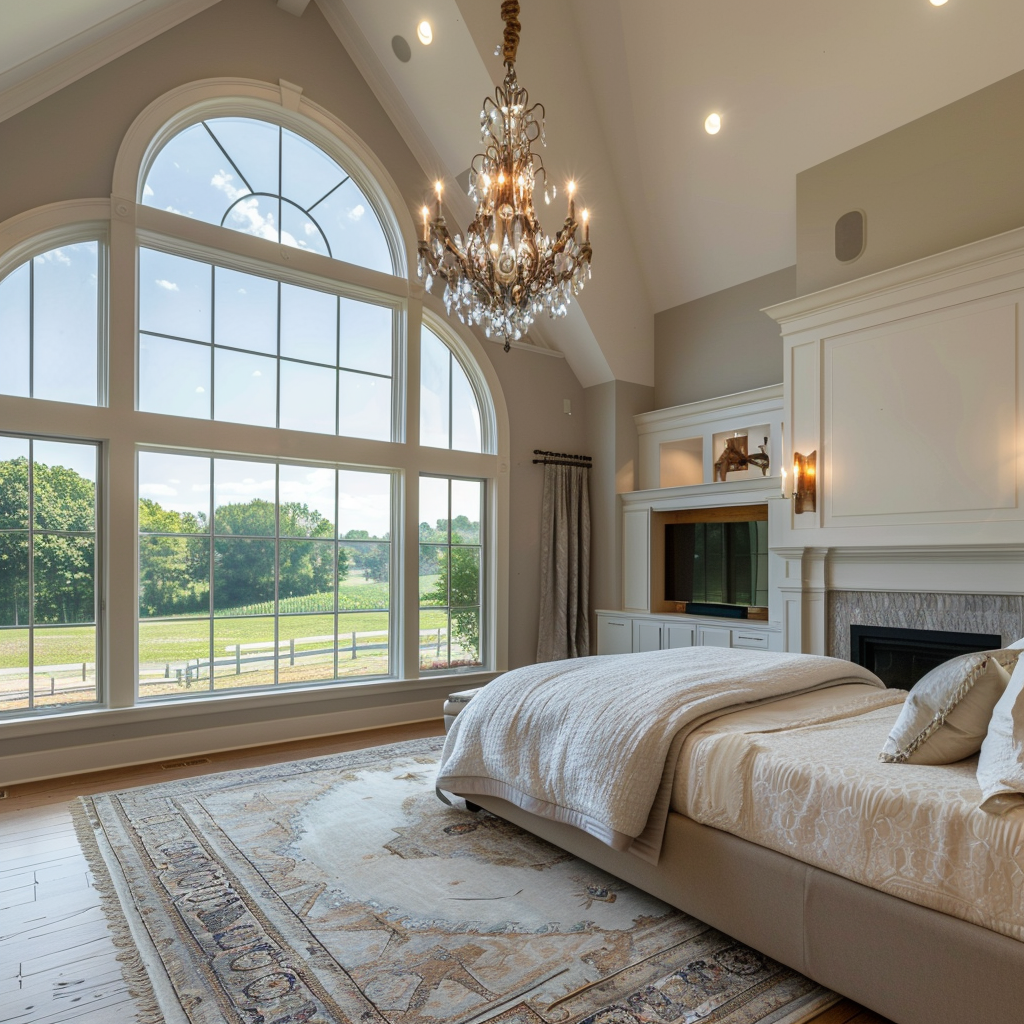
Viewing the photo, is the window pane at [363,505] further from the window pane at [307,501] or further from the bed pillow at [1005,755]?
the bed pillow at [1005,755]

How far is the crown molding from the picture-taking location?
13.1 feet

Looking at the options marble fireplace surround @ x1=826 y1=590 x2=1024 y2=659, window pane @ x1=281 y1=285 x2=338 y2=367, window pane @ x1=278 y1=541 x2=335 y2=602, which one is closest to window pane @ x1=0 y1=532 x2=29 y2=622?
window pane @ x1=278 y1=541 x2=335 y2=602

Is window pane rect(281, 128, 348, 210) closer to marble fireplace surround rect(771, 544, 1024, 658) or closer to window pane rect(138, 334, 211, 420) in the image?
window pane rect(138, 334, 211, 420)

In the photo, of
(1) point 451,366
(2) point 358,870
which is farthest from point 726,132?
(2) point 358,870

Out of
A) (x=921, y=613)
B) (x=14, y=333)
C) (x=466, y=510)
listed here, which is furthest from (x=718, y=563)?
(x=14, y=333)

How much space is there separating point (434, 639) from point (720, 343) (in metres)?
3.34

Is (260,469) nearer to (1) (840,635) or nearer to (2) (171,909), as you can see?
(2) (171,909)

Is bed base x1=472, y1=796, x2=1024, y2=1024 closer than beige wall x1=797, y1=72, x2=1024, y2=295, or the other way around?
bed base x1=472, y1=796, x2=1024, y2=1024

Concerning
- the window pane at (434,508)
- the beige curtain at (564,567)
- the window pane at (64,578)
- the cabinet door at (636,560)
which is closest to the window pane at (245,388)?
the window pane at (64,578)

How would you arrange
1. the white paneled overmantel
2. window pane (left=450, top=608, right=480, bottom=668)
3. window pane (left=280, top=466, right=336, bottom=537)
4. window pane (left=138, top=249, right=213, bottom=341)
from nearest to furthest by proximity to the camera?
the white paneled overmantel → window pane (left=138, top=249, right=213, bottom=341) → window pane (left=280, top=466, right=336, bottom=537) → window pane (left=450, top=608, right=480, bottom=668)

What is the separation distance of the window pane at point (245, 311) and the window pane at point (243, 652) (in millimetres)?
1843

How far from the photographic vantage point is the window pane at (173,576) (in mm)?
4527

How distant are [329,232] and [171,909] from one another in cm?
445

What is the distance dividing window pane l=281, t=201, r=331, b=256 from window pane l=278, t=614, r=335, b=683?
261 centimetres
